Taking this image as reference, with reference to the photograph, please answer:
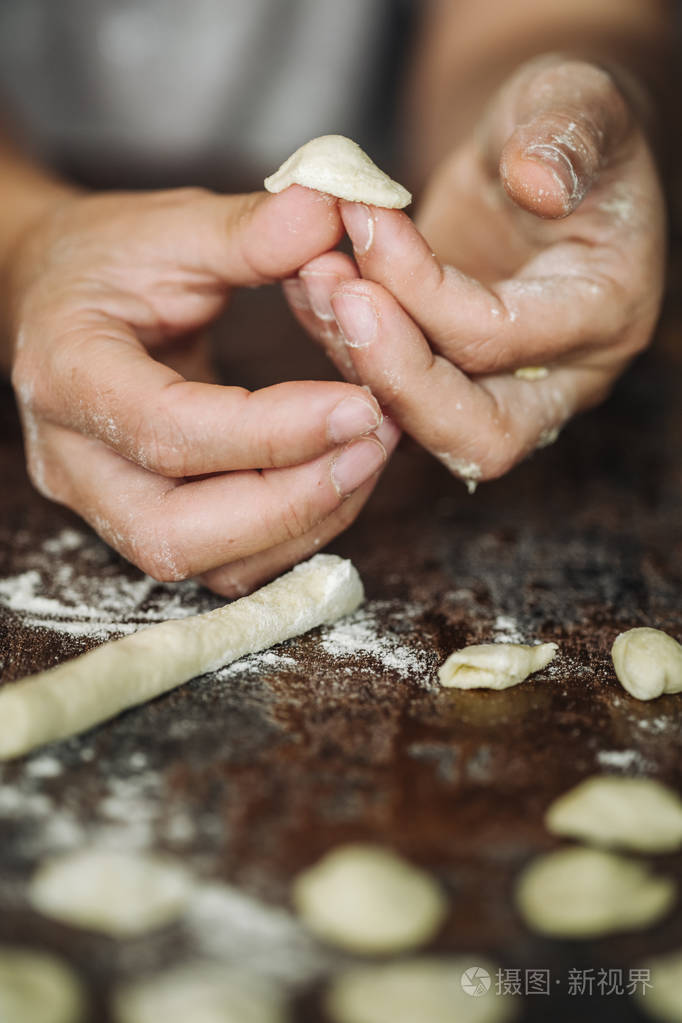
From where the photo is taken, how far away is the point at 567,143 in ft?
3.29

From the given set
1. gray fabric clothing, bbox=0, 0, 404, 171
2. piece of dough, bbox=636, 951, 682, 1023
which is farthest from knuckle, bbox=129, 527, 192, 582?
gray fabric clothing, bbox=0, 0, 404, 171

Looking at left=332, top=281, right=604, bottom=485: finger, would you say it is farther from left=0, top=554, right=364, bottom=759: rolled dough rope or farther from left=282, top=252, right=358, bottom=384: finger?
left=0, top=554, right=364, bottom=759: rolled dough rope

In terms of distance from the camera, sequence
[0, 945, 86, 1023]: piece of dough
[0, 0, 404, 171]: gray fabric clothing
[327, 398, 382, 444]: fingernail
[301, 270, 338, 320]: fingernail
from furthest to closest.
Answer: [0, 0, 404, 171]: gray fabric clothing < [301, 270, 338, 320]: fingernail < [327, 398, 382, 444]: fingernail < [0, 945, 86, 1023]: piece of dough

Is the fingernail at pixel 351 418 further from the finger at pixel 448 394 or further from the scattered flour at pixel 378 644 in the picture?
the scattered flour at pixel 378 644

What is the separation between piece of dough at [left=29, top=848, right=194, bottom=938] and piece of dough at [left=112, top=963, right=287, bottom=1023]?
47 millimetres

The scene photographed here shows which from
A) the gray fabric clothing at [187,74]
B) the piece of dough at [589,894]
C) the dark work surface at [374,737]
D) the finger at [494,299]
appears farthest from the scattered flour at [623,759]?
the gray fabric clothing at [187,74]

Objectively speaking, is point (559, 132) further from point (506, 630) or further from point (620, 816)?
point (620, 816)

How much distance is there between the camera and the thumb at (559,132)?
0.97 metres

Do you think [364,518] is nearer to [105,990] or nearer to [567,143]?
[567,143]

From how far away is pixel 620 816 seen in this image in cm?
77

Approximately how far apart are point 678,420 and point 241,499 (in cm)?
102

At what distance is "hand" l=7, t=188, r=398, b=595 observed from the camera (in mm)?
950

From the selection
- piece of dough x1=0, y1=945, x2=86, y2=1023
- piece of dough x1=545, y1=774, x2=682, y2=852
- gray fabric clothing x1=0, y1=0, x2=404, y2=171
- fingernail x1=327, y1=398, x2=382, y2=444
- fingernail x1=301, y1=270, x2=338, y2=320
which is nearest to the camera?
piece of dough x1=0, y1=945, x2=86, y2=1023

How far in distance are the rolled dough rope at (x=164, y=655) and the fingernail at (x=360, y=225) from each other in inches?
13.4
